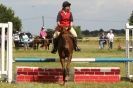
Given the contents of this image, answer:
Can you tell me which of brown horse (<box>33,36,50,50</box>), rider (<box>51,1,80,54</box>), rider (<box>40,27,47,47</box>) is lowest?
brown horse (<box>33,36,50,50</box>)

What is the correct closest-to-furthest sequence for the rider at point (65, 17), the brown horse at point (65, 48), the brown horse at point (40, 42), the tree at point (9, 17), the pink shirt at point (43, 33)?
the brown horse at point (65, 48) → the rider at point (65, 17) → the brown horse at point (40, 42) → the pink shirt at point (43, 33) → the tree at point (9, 17)

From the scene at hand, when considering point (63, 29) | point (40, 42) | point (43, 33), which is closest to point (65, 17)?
point (63, 29)

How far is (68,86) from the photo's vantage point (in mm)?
13164

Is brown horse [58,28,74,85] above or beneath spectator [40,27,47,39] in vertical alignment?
above

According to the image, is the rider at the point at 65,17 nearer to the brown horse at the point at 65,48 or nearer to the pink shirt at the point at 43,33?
the brown horse at the point at 65,48

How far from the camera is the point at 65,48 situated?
13750 mm

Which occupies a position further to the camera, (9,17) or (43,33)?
(9,17)

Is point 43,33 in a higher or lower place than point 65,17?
lower

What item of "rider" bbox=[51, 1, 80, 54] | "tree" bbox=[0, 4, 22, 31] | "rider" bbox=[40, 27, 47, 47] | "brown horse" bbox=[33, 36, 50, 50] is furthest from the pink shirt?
"tree" bbox=[0, 4, 22, 31]

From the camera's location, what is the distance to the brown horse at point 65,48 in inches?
541

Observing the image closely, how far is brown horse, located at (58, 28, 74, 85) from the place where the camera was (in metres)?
13.7

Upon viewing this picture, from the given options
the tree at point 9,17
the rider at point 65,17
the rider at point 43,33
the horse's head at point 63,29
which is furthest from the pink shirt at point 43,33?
the tree at point 9,17

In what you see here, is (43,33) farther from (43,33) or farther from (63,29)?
(63,29)

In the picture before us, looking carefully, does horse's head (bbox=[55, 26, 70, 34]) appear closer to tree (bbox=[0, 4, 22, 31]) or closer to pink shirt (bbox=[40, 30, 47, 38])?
pink shirt (bbox=[40, 30, 47, 38])
